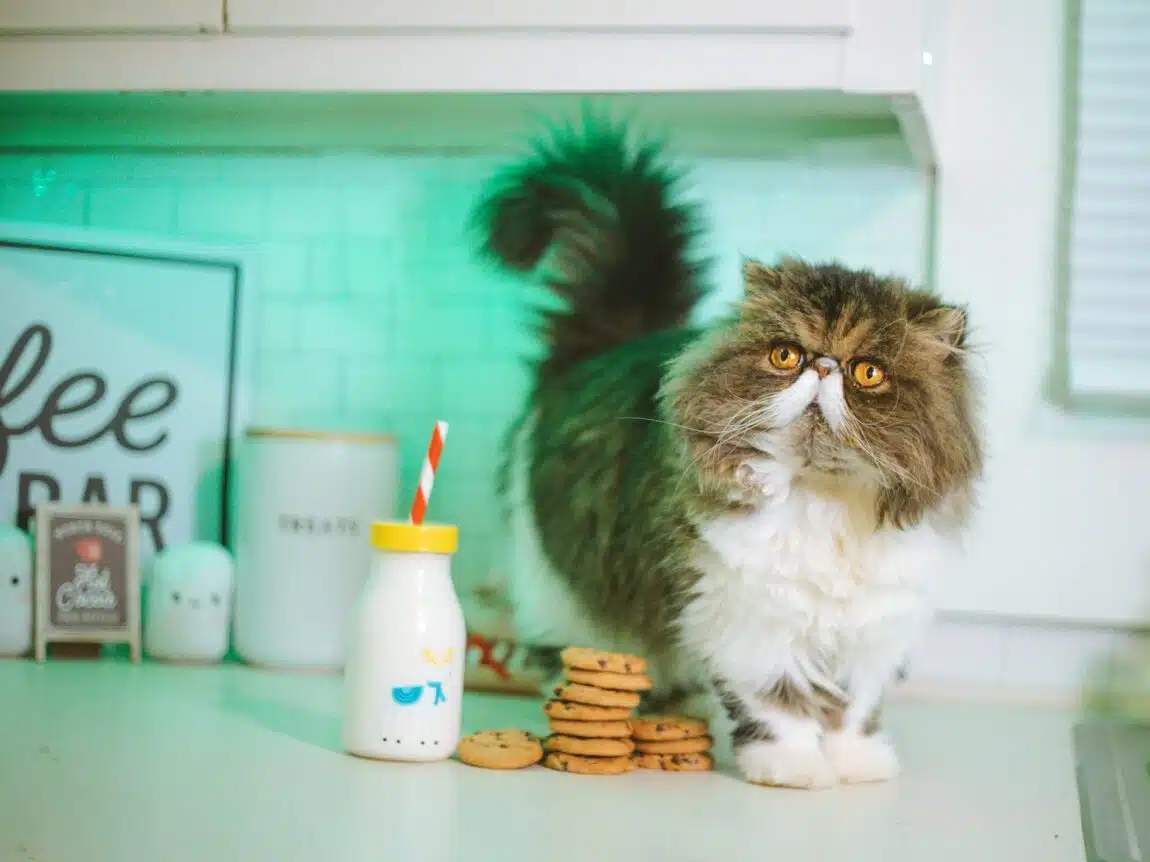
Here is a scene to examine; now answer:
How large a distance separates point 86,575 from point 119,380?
0.92 ft

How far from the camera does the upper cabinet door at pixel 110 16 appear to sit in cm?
132

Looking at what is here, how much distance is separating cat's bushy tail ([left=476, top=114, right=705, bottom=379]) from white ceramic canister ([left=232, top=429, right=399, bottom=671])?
27cm

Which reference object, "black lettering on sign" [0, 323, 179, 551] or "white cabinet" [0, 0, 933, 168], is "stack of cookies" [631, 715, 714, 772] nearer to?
"white cabinet" [0, 0, 933, 168]

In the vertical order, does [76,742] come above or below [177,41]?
below

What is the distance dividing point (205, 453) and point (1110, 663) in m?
1.17

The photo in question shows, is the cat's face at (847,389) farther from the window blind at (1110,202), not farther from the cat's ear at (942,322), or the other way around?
the window blind at (1110,202)

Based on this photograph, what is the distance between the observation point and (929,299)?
3.61 ft

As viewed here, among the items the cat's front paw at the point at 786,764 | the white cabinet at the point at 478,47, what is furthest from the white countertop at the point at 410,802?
the white cabinet at the point at 478,47

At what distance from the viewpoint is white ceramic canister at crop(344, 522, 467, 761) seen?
1082 millimetres

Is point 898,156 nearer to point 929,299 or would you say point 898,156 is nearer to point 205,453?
point 929,299

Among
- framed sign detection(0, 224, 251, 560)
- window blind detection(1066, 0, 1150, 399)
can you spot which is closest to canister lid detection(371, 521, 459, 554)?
framed sign detection(0, 224, 251, 560)

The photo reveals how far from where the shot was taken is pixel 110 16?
1.34 metres

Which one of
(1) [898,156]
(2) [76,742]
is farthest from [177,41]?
(1) [898,156]

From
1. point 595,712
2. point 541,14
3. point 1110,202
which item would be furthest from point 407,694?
point 1110,202
